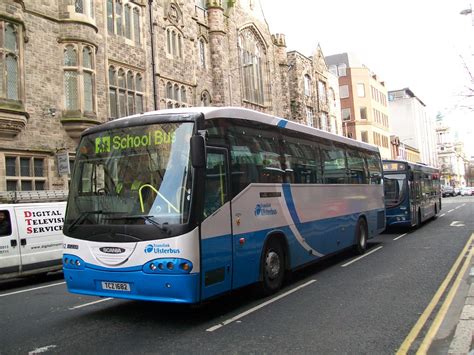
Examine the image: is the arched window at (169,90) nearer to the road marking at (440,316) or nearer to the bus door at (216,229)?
the road marking at (440,316)

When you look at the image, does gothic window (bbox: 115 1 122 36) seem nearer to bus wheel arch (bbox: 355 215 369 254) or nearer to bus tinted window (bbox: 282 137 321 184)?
bus wheel arch (bbox: 355 215 369 254)

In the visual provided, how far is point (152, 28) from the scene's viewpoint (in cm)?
2450

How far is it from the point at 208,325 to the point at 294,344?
4.66 ft

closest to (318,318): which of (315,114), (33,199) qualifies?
(33,199)

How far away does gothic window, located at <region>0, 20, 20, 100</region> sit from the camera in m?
16.7

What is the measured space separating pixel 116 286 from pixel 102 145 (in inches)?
82.7

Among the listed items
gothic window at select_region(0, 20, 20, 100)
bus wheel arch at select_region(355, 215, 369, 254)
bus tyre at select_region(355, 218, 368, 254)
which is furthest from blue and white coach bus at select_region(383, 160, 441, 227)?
gothic window at select_region(0, 20, 20, 100)

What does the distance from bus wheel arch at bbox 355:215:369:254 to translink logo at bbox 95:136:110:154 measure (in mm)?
7800

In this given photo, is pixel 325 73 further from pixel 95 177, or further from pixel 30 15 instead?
pixel 95 177

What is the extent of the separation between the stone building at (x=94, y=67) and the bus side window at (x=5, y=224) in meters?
6.29

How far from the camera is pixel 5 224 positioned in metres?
11.1

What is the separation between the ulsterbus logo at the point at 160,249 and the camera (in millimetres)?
6016

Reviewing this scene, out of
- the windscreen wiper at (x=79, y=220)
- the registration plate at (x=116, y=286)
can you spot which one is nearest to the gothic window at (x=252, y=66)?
A: the windscreen wiper at (x=79, y=220)

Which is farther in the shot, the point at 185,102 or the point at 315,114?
the point at 315,114
